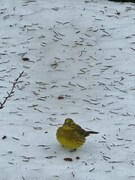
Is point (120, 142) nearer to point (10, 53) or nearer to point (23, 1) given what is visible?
point (10, 53)

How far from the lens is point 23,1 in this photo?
→ 34.8 ft

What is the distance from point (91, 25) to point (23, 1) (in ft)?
5.78

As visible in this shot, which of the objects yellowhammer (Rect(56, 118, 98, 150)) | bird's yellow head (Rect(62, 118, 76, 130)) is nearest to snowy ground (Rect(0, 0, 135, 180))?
yellowhammer (Rect(56, 118, 98, 150))

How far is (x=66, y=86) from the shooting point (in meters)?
7.92

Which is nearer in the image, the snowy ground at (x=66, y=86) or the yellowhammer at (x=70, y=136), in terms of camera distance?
the snowy ground at (x=66, y=86)

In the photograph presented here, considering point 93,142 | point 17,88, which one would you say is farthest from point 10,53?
point 93,142

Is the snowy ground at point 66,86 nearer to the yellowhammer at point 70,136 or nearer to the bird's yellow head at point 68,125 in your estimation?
the yellowhammer at point 70,136

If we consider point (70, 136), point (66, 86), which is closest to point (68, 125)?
point (70, 136)

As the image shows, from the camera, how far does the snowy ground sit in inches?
223

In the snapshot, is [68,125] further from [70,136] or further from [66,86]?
[66,86]

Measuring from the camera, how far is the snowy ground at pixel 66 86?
5.67m

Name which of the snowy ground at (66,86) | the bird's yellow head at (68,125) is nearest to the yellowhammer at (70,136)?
the bird's yellow head at (68,125)

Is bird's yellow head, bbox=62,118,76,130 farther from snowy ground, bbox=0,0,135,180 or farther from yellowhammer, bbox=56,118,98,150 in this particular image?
snowy ground, bbox=0,0,135,180

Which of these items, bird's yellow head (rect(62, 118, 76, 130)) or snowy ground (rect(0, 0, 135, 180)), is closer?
snowy ground (rect(0, 0, 135, 180))
